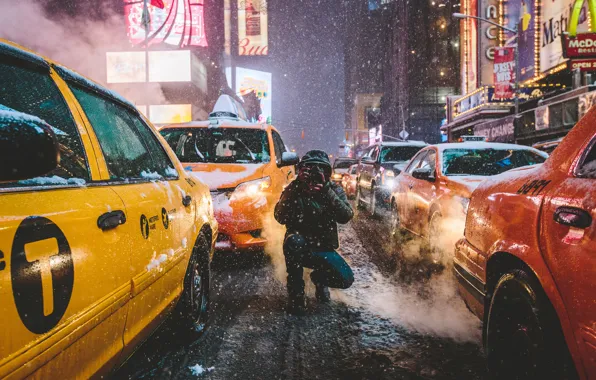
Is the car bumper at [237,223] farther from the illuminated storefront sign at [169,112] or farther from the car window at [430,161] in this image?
the illuminated storefront sign at [169,112]

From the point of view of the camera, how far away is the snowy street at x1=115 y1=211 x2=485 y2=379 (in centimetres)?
310

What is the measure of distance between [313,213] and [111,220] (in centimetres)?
263

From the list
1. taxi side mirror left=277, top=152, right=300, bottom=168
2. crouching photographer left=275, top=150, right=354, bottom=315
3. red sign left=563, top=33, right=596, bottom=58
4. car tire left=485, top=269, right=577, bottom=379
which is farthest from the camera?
red sign left=563, top=33, right=596, bottom=58

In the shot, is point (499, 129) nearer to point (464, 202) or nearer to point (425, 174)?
point (425, 174)

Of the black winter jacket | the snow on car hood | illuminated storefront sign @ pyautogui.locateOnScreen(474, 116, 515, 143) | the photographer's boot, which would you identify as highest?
illuminated storefront sign @ pyautogui.locateOnScreen(474, 116, 515, 143)

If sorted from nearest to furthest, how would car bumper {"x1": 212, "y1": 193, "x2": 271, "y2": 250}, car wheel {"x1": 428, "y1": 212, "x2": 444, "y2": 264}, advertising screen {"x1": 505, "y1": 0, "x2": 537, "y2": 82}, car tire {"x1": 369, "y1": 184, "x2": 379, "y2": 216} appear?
car bumper {"x1": 212, "y1": 193, "x2": 271, "y2": 250} → car wheel {"x1": 428, "y1": 212, "x2": 444, "y2": 264} → car tire {"x1": 369, "y1": 184, "x2": 379, "y2": 216} → advertising screen {"x1": 505, "y1": 0, "x2": 537, "y2": 82}

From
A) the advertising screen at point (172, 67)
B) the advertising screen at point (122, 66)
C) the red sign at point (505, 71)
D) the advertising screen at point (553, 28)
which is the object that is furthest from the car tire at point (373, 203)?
the advertising screen at point (122, 66)

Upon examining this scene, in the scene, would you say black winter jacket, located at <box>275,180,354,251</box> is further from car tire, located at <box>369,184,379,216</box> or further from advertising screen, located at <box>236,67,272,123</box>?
advertising screen, located at <box>236,67,272,123</box>

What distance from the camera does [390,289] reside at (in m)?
5.07

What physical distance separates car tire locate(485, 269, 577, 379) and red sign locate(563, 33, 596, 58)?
49.3 ft

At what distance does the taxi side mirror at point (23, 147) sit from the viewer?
44.0 inches

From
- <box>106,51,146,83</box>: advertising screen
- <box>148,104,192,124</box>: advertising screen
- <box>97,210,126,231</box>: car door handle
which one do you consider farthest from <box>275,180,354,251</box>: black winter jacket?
<box>106,51,146,83</box>: advertising screen

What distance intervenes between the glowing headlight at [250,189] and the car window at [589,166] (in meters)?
3.95

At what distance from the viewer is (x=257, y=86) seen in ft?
235
